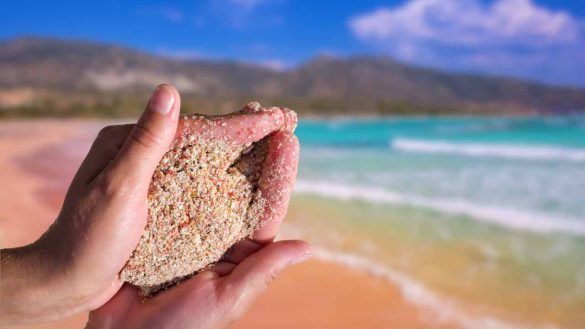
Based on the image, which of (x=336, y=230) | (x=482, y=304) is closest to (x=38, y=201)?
(x=336, y=230)

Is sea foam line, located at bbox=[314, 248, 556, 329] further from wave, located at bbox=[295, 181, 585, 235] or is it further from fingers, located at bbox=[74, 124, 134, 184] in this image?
fingers, located at bbox=[74, 124, 134, 184]

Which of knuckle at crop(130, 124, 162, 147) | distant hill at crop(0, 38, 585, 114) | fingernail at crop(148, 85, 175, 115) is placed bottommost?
knuckle at crop(130, 124, 162, 147)

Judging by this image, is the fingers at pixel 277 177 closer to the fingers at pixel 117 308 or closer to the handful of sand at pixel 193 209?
the handful of sand at pixel 193 209

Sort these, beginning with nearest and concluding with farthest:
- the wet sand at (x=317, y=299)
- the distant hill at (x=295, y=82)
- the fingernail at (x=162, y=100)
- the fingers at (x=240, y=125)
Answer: the fingernail at (x=162, y=100), the fingers at (x=240, y=125), the wet sand at (x=317, y=299), the distant hill at (x=295, y=82)

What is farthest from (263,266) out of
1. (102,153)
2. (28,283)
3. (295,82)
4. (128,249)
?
(295,82)

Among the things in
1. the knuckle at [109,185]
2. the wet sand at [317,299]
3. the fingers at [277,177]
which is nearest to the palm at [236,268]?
the fingers at [277,177]

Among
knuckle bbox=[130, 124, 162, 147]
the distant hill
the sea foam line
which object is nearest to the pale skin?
knuckle bbox=[130, 124, 162, 147]
